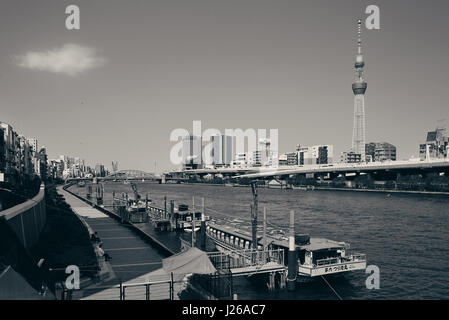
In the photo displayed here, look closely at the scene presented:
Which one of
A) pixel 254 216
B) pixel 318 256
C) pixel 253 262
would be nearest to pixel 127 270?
pixel 253 262

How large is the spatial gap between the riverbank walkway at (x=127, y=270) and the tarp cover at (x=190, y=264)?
705 mm

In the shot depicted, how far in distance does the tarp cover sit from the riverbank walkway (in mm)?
705

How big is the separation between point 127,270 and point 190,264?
8630 millimetres

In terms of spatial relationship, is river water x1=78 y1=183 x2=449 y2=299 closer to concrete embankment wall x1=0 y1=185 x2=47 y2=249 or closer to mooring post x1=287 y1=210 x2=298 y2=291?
mooring post x1=287 y1=210 x2=298 y2=291

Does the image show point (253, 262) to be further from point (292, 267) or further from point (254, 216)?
point (254, 216)

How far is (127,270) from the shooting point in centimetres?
2314

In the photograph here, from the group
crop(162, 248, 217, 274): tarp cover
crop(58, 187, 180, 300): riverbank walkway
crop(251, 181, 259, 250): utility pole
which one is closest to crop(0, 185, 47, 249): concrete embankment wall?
crop(58, 187, 180, 300): riverbank walkway

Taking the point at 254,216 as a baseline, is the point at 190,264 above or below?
below
